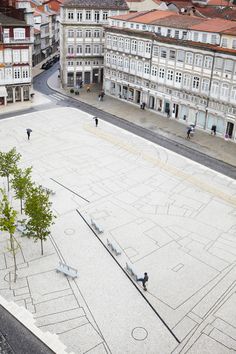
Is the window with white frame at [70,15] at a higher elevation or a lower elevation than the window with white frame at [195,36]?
higher

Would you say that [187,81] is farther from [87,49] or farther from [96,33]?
[87,49]

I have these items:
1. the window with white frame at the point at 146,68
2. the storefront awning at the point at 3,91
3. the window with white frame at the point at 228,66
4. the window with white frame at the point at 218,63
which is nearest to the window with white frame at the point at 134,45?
the window with white frame at the point at 146,68

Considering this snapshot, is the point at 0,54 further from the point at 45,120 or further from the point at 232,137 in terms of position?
the point at 232,137

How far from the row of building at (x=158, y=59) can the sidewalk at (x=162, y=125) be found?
152 centimetres

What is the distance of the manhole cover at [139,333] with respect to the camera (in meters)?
23.3

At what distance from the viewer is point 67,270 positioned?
27.6 meters

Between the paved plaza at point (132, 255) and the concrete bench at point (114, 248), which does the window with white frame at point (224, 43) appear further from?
the concrete bench at point (114, 248)

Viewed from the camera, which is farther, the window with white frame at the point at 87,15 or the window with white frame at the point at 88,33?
the window with white frame at the point at 88,33

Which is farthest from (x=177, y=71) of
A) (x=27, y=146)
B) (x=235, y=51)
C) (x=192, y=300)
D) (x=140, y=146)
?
(x=192, y=300)

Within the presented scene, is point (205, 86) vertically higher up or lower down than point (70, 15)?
lower down

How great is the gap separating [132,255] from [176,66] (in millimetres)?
36212

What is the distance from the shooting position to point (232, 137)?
53.8 m

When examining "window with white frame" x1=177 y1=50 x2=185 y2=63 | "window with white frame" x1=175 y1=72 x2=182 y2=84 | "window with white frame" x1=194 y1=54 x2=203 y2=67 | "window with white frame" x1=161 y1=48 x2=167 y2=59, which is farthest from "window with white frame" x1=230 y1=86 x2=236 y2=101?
"window with white frame" x1=161 y1=48 x2=167 y2=59

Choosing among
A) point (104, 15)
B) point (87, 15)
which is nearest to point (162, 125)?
point (87, 15)
